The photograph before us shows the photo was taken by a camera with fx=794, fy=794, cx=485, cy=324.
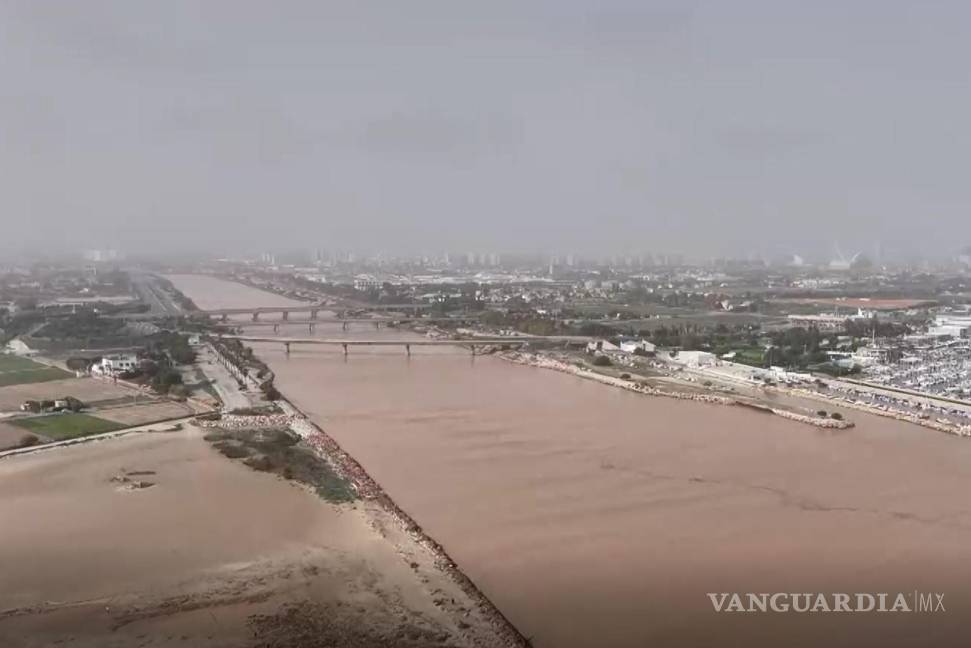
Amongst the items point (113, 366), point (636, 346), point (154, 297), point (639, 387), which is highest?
point (154, 297)

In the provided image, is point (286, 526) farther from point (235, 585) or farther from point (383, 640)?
point (383, 640)

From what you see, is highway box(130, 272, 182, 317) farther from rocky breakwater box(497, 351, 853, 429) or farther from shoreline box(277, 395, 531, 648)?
shoreline box(277, 395, 531, 648)

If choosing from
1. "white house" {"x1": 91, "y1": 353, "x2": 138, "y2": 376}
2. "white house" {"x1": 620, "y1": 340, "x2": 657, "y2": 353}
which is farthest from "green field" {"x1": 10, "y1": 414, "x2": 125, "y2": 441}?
"white house" {"x1": 620, "y1": 340, "x2": 657, "y2": 353}

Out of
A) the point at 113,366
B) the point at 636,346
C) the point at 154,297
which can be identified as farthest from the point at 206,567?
the point at 154,297

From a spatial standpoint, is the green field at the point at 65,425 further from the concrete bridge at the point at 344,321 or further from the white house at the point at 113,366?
the concrete bridge at the point at 344,321

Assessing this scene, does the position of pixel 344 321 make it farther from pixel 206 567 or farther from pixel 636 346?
A: pixel 206 567

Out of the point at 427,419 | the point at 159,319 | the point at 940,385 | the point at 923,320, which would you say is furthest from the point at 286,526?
the point at 923,320

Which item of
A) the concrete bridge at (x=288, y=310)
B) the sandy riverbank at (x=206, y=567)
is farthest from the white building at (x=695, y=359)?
the concrete bridge at (x=288, y=310)

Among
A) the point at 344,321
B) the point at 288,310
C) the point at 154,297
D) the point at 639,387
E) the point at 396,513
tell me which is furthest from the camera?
the point at 154,297
